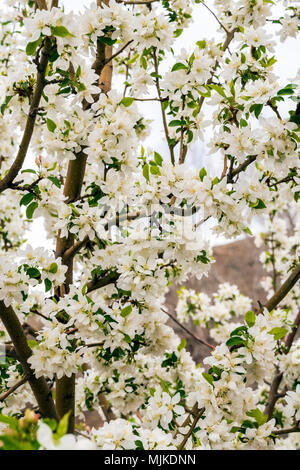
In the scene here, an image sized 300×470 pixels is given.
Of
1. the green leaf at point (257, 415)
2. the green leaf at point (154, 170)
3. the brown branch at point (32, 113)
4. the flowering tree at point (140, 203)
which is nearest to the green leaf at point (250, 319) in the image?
the flowering tree at point (140, 203)

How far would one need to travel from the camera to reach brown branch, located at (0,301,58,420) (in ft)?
6.41

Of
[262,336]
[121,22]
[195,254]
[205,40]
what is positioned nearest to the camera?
[262,336]

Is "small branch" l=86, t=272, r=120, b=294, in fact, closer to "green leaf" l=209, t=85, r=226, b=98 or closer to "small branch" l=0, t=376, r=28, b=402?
"small branch" l=0, t=376, r=28, b=402

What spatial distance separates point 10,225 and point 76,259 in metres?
1.84

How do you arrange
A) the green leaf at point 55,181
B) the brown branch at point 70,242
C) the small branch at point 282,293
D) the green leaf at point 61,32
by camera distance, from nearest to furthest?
the green leaf at point 61,32 < the green leaf at point 55,181 < the small branch at point 282,293 < the brown branch at point 70,242

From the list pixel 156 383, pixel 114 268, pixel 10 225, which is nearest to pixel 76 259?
pixel 114 268

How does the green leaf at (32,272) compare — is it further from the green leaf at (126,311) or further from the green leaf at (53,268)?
the green leaf at (126,311)

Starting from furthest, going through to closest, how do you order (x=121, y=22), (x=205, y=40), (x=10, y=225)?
(x=10, y=225) → (x=205, y=40) → (x=121, y=22)

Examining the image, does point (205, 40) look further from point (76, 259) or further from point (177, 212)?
point (76, 259)

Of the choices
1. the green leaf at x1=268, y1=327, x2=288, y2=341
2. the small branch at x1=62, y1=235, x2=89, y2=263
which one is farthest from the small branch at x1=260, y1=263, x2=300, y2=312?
the small branch at x1=62, y1=235, x2=89, y2=263

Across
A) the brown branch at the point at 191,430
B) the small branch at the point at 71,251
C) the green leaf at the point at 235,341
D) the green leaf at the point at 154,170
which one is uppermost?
the green leaf at the point at 154,170

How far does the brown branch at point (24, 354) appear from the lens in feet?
6.41

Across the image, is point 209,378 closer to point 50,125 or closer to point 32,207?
point 32,207

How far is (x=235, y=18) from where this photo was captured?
2.52 metres
